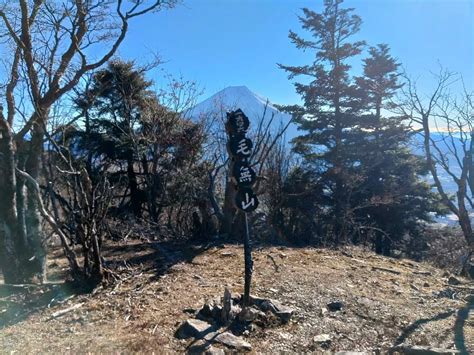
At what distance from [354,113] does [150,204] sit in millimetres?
10056

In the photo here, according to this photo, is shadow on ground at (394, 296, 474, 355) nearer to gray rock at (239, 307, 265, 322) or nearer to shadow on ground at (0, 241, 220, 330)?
gray rock at (239, 307, 265, 322)

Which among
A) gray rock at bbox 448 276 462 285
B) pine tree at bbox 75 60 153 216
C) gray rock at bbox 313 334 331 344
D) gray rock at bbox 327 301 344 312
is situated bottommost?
gray rock at bbox 313 334 331 344

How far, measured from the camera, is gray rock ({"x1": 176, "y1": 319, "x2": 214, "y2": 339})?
3.65 metres

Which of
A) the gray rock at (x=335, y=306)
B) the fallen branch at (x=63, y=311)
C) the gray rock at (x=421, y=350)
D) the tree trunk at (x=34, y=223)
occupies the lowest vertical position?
the gray rock at (x=421, y=350)

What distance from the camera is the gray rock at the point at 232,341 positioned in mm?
3510

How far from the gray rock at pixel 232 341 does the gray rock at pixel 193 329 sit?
16cm

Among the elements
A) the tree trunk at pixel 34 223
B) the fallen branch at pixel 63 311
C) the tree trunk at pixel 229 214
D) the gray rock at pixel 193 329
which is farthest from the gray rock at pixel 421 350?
the tree trunk at pixel 229 214

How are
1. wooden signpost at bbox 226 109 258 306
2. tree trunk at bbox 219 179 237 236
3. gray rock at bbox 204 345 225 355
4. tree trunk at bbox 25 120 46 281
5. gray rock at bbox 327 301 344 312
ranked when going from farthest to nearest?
tree trunk at bbox 219 179 237 236
tree trunk at bbox 25 120 46 281
gray rock at bbox 327 301 344 312
wooden signpost at bbox 226 109 258 306
gray rock at bbox 204 345 225 355

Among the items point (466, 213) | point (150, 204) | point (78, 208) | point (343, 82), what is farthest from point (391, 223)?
point (78, 208)

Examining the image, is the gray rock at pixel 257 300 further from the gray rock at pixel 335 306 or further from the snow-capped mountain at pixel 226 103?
the snow-capped mountain at pixel 226 103

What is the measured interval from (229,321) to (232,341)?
1.24 feet

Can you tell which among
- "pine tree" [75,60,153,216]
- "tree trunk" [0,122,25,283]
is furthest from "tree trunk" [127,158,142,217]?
"tree trunk" [0,122,25,283]

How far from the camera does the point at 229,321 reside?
3.94 metres

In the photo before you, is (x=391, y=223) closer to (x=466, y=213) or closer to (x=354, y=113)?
(x=466, y=213)
